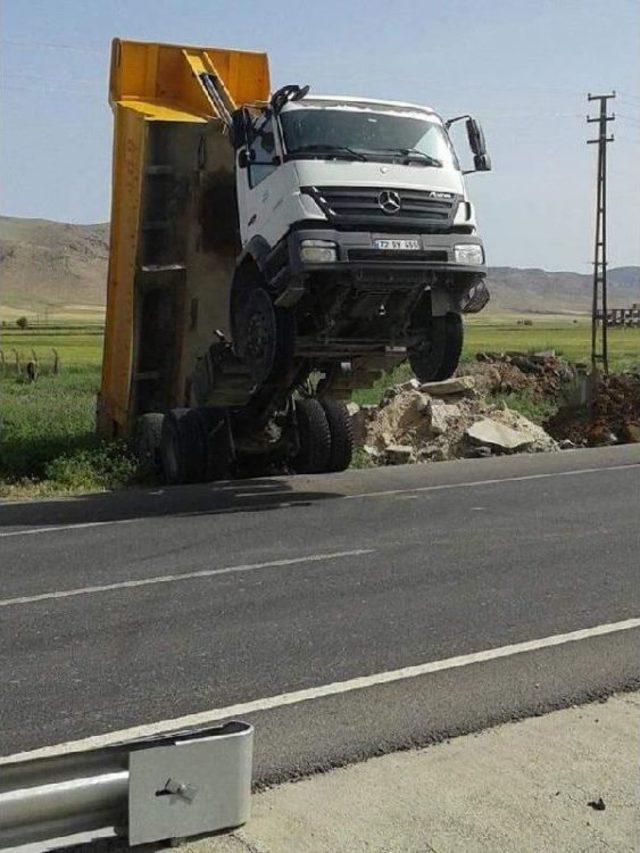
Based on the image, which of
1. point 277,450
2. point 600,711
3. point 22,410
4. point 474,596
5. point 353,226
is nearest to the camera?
point 600,711

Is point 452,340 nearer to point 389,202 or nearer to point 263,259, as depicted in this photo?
point 389,202

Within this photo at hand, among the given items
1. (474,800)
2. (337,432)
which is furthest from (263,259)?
(474,800)

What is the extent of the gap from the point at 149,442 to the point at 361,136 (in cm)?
446

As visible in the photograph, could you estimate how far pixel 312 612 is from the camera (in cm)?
764

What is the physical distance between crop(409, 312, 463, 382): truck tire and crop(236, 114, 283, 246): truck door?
6.45 ft

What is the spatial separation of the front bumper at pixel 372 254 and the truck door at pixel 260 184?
486mm

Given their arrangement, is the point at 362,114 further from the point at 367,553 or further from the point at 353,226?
the point at 367,553

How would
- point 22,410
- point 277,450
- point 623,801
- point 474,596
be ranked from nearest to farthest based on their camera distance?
point 623,801 → point 474,596 → point 277,450 → point 22,410

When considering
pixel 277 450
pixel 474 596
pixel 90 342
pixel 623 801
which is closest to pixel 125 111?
pixel 277 450

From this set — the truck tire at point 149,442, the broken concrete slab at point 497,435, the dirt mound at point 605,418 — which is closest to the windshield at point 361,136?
the truck tire at point 149,442

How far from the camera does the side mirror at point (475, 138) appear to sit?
1256cm

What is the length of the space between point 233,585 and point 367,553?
154cm

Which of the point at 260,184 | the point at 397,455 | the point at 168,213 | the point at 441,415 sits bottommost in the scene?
the point at 397,455

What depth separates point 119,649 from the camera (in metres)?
6.76
